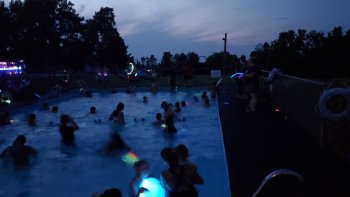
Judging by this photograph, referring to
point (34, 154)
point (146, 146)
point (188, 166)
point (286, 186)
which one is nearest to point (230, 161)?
point (286, 186)

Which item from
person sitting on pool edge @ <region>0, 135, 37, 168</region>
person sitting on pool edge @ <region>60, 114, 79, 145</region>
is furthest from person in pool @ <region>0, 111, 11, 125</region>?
person sitting on pool edge @ <region>0, 135, 37, 168</region>

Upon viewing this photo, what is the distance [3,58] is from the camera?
34.3m

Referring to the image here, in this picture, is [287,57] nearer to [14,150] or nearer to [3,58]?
[3,58]

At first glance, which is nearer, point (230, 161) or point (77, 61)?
point (230, 161)

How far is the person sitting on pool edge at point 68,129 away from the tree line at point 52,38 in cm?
2906

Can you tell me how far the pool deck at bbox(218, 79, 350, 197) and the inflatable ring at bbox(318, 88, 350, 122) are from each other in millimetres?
726

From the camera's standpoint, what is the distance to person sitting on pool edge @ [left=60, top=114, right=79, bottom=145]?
36.9 ft

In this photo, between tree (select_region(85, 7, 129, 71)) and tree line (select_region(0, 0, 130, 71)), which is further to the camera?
tree (select_region(85, 7, 129, 71))

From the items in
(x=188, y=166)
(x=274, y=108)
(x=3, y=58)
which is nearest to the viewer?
(x=188, y=166)

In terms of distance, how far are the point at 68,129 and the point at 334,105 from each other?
7614mm

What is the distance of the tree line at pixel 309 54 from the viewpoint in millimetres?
44094

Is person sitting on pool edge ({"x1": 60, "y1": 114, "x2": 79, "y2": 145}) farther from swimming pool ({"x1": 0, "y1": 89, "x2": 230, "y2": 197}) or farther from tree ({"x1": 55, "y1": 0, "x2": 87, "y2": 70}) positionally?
tree ({"x1": 55, "y1": 0, "x2": 87, "y2": 70})

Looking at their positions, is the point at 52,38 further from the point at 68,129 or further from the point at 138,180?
the point at 138,180

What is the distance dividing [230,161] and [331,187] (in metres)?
2.01
